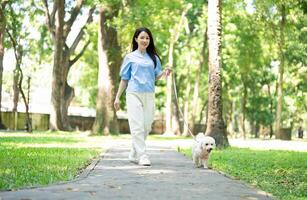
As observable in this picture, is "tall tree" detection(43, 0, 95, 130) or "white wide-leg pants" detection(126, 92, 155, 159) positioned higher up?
"tall tree" detection(43, 0, 95, 130)

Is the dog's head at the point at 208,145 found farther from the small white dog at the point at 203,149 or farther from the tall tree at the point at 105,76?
the tall tree at the point at 105,76

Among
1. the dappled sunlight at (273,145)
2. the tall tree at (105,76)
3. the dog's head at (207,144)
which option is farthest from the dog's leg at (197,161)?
the tall tree at (105,76)

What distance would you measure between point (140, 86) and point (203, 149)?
1526 mm

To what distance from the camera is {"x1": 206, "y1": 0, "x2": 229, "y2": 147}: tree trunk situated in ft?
→ 49.5

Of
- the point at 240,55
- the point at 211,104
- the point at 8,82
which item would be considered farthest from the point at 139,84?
the point at 8,82

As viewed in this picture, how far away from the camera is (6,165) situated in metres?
8.45

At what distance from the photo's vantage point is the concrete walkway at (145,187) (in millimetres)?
5426

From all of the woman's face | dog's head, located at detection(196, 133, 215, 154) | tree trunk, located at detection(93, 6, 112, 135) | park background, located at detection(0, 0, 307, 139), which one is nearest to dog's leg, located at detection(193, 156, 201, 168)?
dog's head, located at detection(196, 133, 215, 154)

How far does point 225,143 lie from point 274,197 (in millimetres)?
9788

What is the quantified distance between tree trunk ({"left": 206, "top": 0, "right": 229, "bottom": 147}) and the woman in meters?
5.94

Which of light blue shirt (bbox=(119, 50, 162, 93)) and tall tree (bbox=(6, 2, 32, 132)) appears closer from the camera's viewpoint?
light blue shirt (bbox=(119, 50, 162, 93))

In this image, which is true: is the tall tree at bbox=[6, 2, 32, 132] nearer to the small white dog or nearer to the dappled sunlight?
the dappled sunlight

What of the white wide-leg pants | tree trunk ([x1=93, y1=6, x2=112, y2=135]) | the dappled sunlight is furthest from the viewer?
tree trunk ([x1=93, y1=6, x2=112, y2=135])

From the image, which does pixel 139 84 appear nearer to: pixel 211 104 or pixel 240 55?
pixel 211 104
